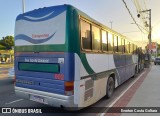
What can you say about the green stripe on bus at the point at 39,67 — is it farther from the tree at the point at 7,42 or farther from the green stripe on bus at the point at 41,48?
the tree at the point at 7,42

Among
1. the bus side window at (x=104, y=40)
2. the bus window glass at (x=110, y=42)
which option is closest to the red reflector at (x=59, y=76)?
the bus side window at (x=104, y=40)

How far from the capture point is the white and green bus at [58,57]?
215 inches

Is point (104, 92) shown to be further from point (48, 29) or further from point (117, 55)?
point (48, 29)

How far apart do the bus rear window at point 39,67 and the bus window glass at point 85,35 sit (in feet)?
3.38

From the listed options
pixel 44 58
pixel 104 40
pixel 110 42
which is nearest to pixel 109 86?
pixel 110 42

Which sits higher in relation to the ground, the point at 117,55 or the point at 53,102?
the point at 117,55

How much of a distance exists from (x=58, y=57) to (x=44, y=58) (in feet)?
1.77

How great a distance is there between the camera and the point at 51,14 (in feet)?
19.0

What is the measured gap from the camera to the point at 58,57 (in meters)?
5.57

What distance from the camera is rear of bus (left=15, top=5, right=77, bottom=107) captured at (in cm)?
545

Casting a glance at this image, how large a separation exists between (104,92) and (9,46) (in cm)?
6801

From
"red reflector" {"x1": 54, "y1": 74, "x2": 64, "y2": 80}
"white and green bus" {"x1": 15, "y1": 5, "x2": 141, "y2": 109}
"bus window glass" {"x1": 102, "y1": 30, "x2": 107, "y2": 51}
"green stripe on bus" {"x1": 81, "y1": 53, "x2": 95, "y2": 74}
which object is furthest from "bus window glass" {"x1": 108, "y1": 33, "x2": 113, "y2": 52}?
"red reflector" {"x1": 54, "y1": 74, "x2": 64, "y2": 80}

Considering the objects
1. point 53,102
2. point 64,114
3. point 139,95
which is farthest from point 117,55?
point 53,102

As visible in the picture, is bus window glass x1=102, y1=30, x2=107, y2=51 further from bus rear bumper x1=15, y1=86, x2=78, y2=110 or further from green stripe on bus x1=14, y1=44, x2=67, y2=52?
bus rear bumper x1=15, y1=86, x2=78, y2=110
